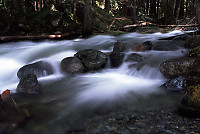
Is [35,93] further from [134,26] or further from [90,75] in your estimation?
[134,26]

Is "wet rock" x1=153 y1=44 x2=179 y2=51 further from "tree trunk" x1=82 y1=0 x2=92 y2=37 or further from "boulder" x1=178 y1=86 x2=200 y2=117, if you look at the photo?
"tree trunk" x1=82 y1=0 x2=92 y2=37

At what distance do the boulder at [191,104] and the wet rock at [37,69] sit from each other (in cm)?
435

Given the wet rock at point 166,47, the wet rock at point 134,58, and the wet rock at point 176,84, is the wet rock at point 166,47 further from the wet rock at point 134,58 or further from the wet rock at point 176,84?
the wet rock at point 176,84

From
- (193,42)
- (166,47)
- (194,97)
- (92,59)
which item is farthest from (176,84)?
(166,47)

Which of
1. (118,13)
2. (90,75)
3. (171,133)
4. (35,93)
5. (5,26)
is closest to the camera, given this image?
(171,133)

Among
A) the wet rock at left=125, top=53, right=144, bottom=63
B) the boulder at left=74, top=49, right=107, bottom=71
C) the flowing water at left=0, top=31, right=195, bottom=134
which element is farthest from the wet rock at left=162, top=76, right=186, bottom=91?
the boulder at left=74, top=49, right=107, bottom=71

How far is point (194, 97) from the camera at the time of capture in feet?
9.05

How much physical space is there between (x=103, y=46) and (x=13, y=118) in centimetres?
711

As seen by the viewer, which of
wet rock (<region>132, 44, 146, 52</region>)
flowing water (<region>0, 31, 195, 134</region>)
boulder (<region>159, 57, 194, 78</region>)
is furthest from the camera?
wet rock (<region>132, 44, 146, 52</region>)

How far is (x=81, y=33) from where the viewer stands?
11156mm

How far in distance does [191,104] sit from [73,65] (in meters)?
3.92

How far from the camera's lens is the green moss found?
272cm

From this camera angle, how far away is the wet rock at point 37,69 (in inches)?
209

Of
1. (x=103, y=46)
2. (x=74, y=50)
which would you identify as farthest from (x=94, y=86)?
(x=103, y=46)
